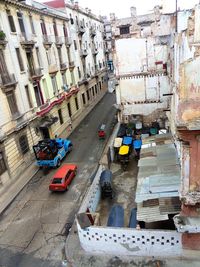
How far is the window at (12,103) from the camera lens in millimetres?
22964

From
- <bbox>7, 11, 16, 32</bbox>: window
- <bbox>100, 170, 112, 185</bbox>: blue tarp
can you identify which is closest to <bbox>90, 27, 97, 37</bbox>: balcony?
<bbox>7, 11, 16, 32</bbox>: window

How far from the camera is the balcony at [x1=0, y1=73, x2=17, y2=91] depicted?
21736 millimetres

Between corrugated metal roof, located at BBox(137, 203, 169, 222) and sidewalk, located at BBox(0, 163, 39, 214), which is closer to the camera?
corrugated metal roof, located at BBox(137, 203, 169, 222)

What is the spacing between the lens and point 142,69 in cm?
2527

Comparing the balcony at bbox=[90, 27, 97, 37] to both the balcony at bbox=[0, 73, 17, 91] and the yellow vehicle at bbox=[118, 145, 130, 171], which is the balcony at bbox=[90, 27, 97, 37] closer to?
the balcony at bbox=[0, 73, 17, 91]

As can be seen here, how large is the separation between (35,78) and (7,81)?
5.05 metres

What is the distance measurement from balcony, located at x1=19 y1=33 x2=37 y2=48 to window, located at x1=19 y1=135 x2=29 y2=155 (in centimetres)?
1006

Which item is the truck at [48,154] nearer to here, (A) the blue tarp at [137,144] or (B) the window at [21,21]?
(A) the blue tarp at [137,144]

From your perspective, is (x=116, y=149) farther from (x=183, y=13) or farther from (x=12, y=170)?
(x=183, y=13)

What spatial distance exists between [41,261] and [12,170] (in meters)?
11.4

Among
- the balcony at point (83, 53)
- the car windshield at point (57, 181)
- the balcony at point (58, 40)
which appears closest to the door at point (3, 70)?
the car windshield at point (57, 181)

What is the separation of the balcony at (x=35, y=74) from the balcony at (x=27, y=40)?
2.70 meters

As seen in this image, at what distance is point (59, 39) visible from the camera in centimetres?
3394

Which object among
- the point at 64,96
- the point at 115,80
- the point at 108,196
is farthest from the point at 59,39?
the point at 108,196
